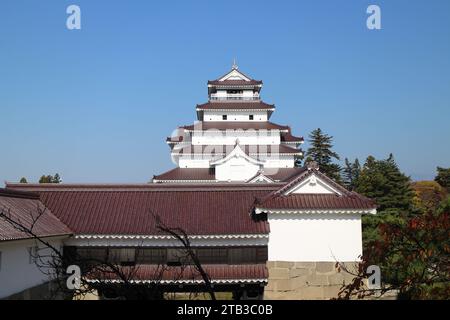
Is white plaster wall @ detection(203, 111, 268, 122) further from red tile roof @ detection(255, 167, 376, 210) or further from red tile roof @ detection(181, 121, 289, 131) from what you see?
red tile roof @ detection(255, 167, 376, 210)

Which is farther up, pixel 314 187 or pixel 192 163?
pixel 192 163

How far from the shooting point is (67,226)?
1555cm

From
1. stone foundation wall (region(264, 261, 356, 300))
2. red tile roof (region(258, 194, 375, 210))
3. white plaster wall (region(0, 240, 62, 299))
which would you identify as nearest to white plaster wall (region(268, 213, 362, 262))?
stone foundation wall (region(264, 261, 356, 300))

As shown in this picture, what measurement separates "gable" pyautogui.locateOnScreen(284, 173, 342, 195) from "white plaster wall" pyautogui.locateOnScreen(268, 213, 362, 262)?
3.23 feet

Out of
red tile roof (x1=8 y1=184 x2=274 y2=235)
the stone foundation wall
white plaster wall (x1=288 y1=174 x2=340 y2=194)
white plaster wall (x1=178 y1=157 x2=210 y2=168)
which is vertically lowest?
the stone foundation wall

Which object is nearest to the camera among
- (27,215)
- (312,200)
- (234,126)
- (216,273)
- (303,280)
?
(27,215)

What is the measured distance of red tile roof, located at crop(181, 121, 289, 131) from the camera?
32500mm

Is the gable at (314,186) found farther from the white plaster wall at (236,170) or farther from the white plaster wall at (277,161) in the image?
the white plaster wall at (277,161)

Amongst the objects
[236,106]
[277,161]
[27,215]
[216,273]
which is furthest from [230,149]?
[27,215]

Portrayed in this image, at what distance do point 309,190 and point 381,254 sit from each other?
10.9 m

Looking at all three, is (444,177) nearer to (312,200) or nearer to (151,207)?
(312,200)

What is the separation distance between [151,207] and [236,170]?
44.3 ft

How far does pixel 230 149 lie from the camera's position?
32.0 meters

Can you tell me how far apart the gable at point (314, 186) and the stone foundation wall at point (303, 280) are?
8.92ft
